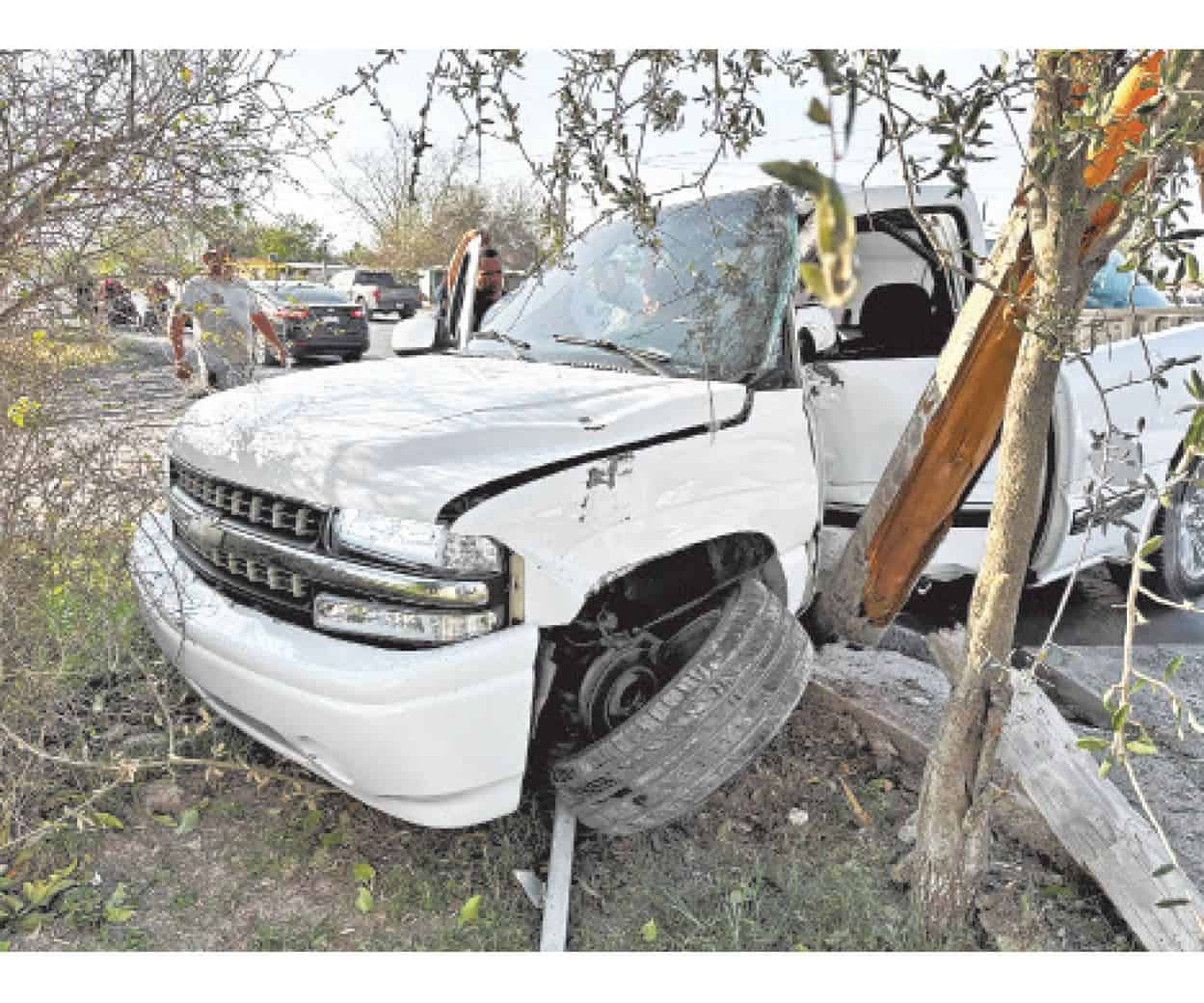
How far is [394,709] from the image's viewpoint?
2.26 m

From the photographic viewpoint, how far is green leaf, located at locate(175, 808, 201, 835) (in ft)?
9.60

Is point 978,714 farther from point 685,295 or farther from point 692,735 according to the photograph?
point 685,295

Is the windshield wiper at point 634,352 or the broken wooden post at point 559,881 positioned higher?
the windshield wiper at point 634,352

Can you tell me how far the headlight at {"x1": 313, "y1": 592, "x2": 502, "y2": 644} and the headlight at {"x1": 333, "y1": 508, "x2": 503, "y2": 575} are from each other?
117mm

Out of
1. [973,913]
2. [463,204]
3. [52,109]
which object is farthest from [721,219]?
[973,913]

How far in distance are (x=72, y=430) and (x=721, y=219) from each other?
2292mm

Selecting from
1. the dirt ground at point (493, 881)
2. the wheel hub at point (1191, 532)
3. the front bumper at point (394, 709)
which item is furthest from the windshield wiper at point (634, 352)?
the wheel hub at point (1191, 532)

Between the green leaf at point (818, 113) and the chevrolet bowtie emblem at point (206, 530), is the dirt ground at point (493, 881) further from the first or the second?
the green leaf at point (818, 113)

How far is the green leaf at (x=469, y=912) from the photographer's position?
2.57 metres

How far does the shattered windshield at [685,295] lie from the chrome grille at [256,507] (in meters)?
1.14

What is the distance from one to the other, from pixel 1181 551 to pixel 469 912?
4.13 m

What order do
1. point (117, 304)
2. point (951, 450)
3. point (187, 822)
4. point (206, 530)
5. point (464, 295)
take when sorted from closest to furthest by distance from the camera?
point (206, 530), point (187, 822), point (951, 450), point (117, 304), point (464, 295)

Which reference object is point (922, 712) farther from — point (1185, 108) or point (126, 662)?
point (126, 662)

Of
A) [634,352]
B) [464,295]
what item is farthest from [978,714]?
[464,295]
